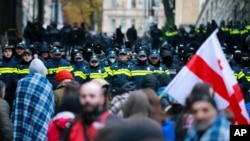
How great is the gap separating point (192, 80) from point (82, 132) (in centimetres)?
179

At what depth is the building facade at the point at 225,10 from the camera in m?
45.6

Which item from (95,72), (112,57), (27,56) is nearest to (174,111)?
(95,72)

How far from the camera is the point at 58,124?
458 inches

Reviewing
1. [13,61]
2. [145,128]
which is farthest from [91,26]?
[145,128]

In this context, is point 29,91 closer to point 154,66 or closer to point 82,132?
point 82,132

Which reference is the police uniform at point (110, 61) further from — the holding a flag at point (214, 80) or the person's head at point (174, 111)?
the holding a flag at point (214, 80)

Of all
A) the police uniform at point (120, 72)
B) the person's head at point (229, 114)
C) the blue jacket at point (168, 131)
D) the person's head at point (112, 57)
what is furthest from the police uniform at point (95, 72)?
the person's head at point (229, 114)

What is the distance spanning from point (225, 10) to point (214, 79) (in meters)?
47.7

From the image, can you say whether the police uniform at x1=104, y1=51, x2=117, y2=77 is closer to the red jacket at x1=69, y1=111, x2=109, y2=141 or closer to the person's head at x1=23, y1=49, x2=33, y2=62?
the person's head at x1=23, y1=49, x2=33, y2=62

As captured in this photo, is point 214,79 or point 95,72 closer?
point 214,79

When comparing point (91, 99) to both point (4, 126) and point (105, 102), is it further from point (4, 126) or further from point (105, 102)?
point (4, 126)

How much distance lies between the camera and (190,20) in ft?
262

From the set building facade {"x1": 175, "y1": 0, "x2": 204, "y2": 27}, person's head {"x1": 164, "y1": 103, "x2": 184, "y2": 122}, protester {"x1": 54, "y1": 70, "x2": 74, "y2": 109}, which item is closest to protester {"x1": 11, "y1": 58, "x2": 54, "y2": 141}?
protester {"x1": 54, "y1": 70, "x2": 74, "y2": 109}

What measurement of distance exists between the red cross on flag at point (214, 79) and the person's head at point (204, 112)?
1.71 meters
